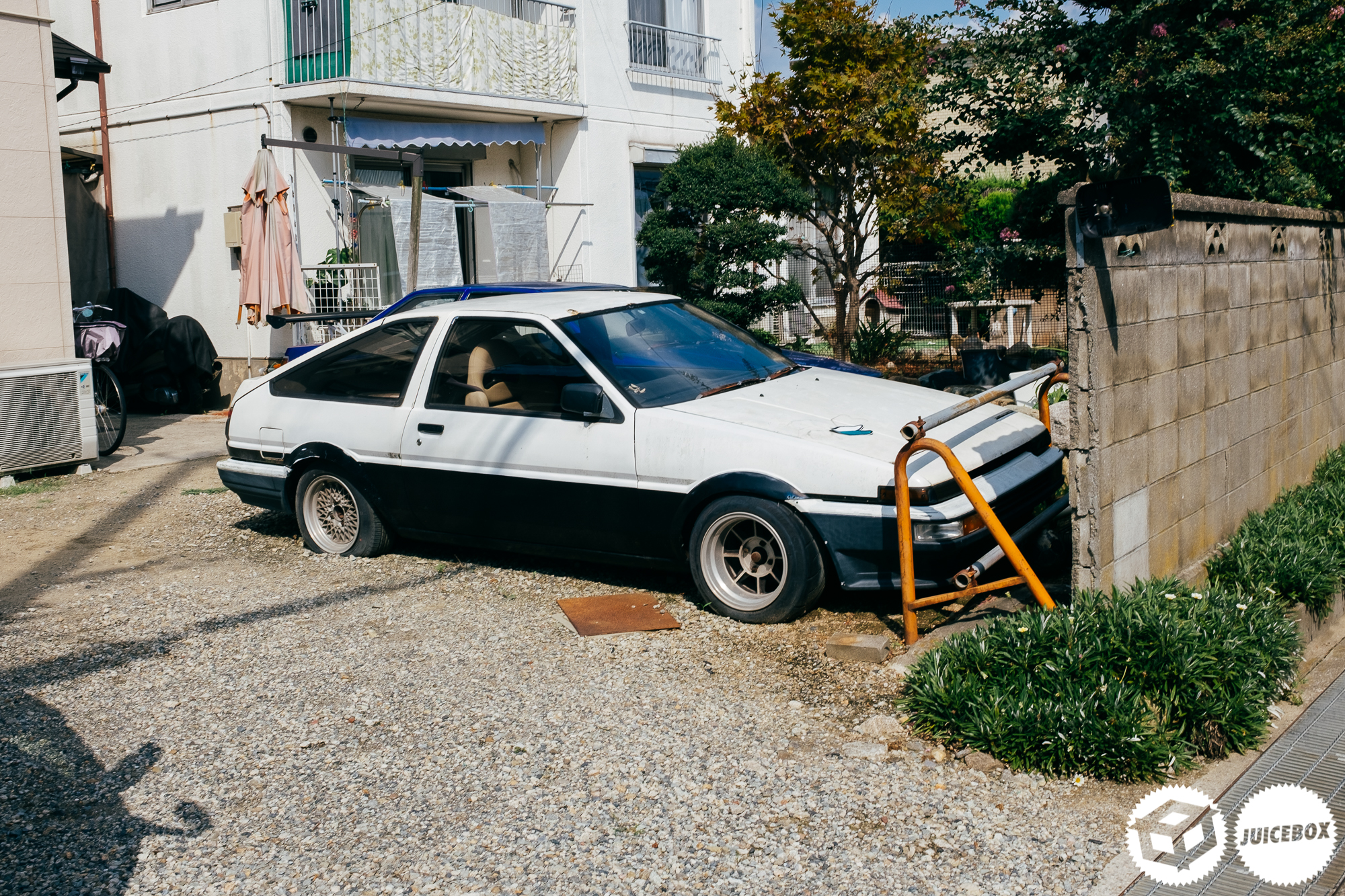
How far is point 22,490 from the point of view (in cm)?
945

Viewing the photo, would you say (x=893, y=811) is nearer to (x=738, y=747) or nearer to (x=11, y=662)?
(x=738, y=747)

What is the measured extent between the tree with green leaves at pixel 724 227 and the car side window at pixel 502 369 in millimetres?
8373

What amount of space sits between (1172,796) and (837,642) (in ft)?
5.27

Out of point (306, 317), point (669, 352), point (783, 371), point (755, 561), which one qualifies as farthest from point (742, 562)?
point (306, 317)

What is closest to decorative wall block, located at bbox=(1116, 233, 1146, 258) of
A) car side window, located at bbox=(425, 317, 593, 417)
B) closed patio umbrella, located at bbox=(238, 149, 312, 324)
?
car side window, located at bbox=(425, 317, 593, 417)

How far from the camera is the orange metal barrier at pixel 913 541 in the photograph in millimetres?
4797

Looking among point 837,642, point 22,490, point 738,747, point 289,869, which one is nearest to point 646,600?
point 837,642

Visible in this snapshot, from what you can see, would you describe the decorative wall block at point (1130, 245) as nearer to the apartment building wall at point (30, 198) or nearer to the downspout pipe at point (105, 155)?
the apartment building wall at point (30, 198)

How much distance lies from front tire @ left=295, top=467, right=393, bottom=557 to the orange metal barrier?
3.21 meters

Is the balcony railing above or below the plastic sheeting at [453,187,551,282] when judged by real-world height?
above

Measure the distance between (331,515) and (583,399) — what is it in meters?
2.13

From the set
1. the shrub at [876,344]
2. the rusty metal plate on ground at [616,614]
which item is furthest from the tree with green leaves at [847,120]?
the rusty metal plate on ground at [616,614]

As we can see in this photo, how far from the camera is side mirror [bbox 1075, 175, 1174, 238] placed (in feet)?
15.1

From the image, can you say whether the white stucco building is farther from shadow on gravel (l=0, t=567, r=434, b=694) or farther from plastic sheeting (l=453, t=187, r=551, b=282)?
shadow on gravel (l=0, t=567, r=434, b=694)
